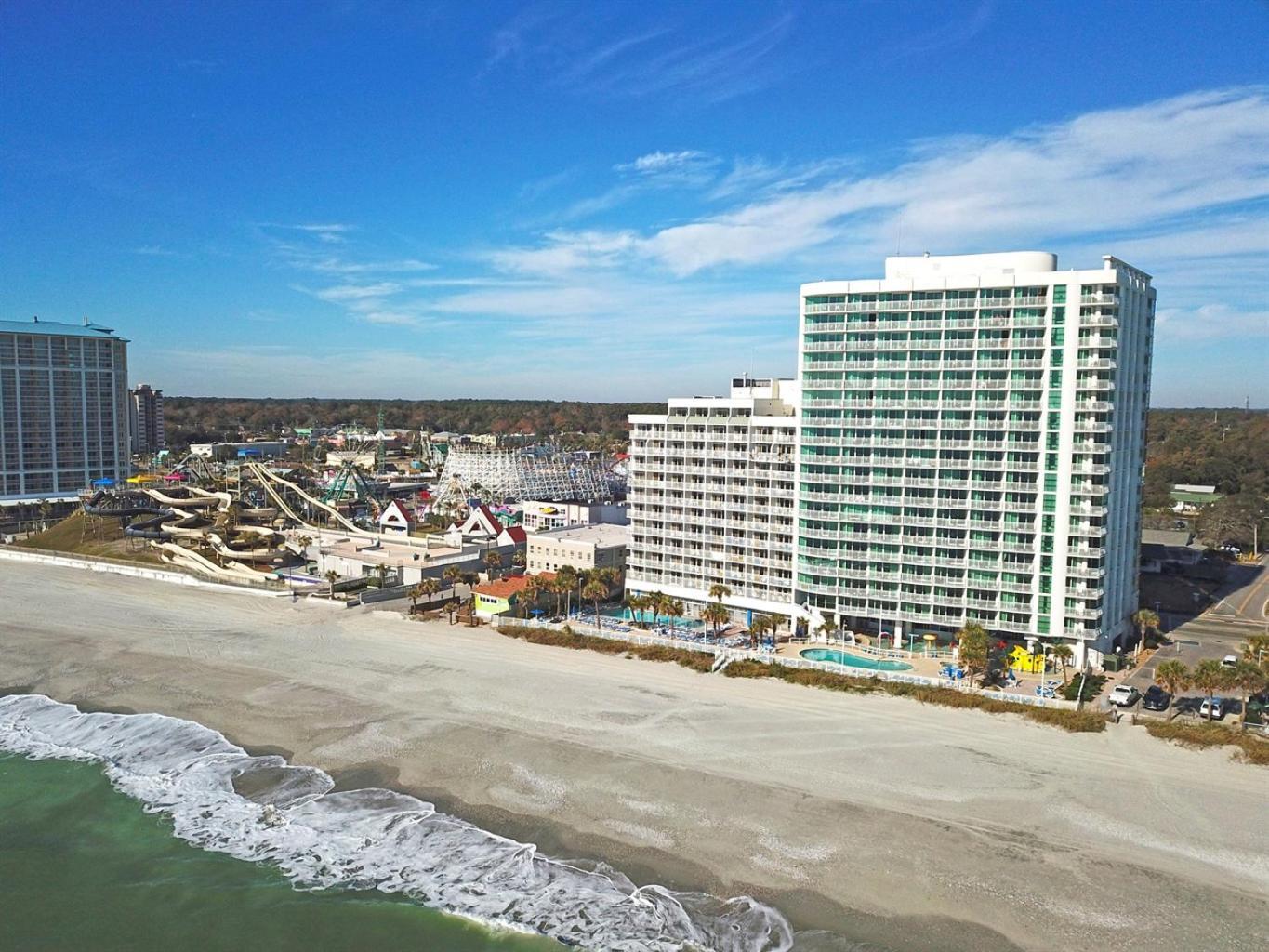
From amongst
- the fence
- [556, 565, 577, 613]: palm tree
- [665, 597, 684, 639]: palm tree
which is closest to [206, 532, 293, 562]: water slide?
[556, 565, 577, 613]: palm tree

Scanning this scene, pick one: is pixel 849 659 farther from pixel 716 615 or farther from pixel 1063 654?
pixel 1063 654

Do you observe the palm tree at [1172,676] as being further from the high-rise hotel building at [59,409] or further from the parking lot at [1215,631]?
the high-rise hotel building at [59,409]

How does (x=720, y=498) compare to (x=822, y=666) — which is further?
(x=720, y=498)

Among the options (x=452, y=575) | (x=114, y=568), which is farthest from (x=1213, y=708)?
(x=114, y=568)

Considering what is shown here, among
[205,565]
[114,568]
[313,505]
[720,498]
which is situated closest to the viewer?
[720,498]

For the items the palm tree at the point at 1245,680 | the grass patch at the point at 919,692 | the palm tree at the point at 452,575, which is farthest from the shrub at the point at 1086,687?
the palm tree at the point at 452,575

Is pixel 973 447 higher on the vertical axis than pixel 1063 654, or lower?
higher

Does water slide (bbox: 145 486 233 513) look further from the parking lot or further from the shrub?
the parking lot
